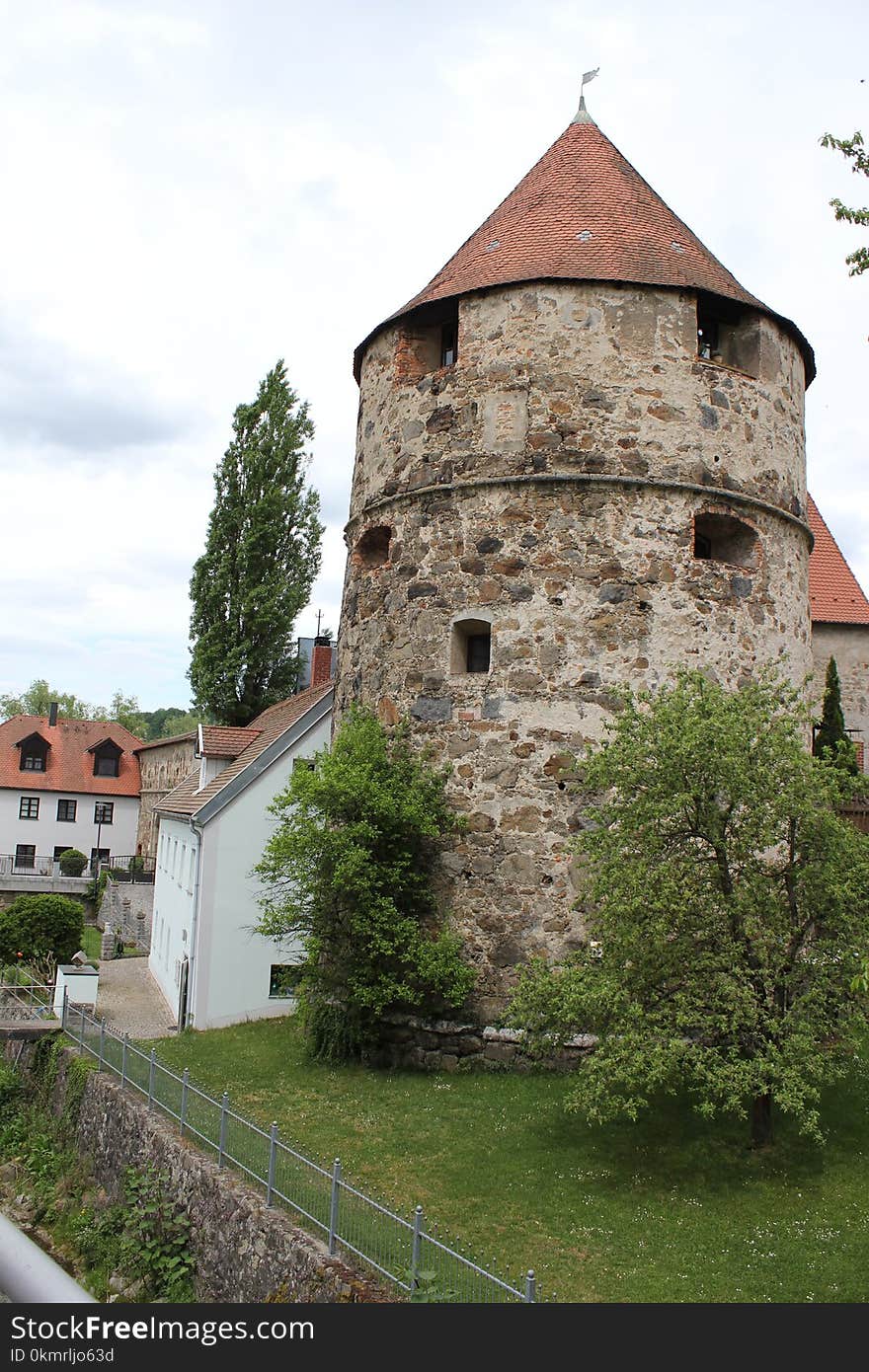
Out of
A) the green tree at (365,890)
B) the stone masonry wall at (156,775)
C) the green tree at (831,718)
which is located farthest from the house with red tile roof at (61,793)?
the green tree at (831,718)

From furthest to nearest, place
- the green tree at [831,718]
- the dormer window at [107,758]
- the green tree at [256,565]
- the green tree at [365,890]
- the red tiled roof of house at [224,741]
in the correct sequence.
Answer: the dormer window at [107,758] < the green tree at [256,565] < the red tiled roof of house at [224,741] < the green tree at [831,718] < the green tree at [365,890]

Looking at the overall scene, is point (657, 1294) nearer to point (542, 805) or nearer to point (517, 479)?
point (542, 805)

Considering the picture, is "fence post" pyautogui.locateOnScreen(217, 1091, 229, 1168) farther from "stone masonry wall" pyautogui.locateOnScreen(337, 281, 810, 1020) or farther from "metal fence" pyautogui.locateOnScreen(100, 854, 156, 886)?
"metal fence" pyautogui.locateOnScreen(100, 854, 156, 886)

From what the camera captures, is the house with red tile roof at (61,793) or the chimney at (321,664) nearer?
the chimney at (321,664)

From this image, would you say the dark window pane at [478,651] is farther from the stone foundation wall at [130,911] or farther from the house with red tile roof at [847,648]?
the stone foundation wall at [130,911]

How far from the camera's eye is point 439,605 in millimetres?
13977

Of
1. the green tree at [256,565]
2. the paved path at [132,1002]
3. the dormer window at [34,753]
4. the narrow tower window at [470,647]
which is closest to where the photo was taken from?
the narrow tower window at [470,647]

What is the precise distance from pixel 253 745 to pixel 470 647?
27.2ft

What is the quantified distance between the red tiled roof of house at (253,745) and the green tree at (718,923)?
10.5m

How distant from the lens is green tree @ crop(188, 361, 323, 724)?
30.0m

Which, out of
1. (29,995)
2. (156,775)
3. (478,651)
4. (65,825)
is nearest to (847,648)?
(478,651)

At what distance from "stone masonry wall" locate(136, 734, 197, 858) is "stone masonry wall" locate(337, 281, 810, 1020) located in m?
22.2

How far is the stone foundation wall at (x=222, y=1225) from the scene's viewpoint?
771 centimetres

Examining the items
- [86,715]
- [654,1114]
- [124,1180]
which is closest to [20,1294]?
[654,1114]
